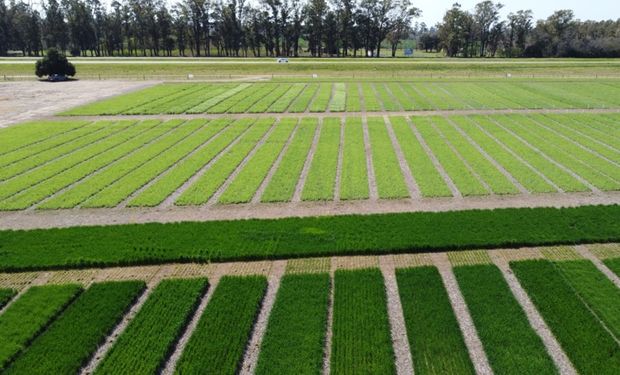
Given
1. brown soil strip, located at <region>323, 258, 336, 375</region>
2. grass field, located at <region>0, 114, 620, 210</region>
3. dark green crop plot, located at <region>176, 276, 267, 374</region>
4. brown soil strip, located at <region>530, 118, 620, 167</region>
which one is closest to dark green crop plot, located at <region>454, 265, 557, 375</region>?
brown soil strip, located at <region>323, 258, 336, 375</region>

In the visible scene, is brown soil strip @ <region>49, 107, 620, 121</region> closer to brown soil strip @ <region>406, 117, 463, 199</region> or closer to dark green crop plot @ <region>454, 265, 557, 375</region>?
brown soil strip @ <region>406, 117, 463, 199</region>

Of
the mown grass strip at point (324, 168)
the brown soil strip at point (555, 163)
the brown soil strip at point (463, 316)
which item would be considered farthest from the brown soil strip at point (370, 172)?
the brown soil strip at point (555, 163)

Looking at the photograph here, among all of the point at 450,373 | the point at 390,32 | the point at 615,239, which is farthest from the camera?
the point at 390,32

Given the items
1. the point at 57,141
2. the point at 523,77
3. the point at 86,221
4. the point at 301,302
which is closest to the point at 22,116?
the point at 57,141

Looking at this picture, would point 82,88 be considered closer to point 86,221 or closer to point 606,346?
point 86,221

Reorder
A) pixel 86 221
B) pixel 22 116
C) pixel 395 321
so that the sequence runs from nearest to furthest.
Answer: pixel 395 321
pixel 86 221
pixel 22 116

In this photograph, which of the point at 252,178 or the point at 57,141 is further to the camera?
the point at 57,141

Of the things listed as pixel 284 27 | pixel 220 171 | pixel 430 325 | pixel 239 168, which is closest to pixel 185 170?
pixel 220 171
